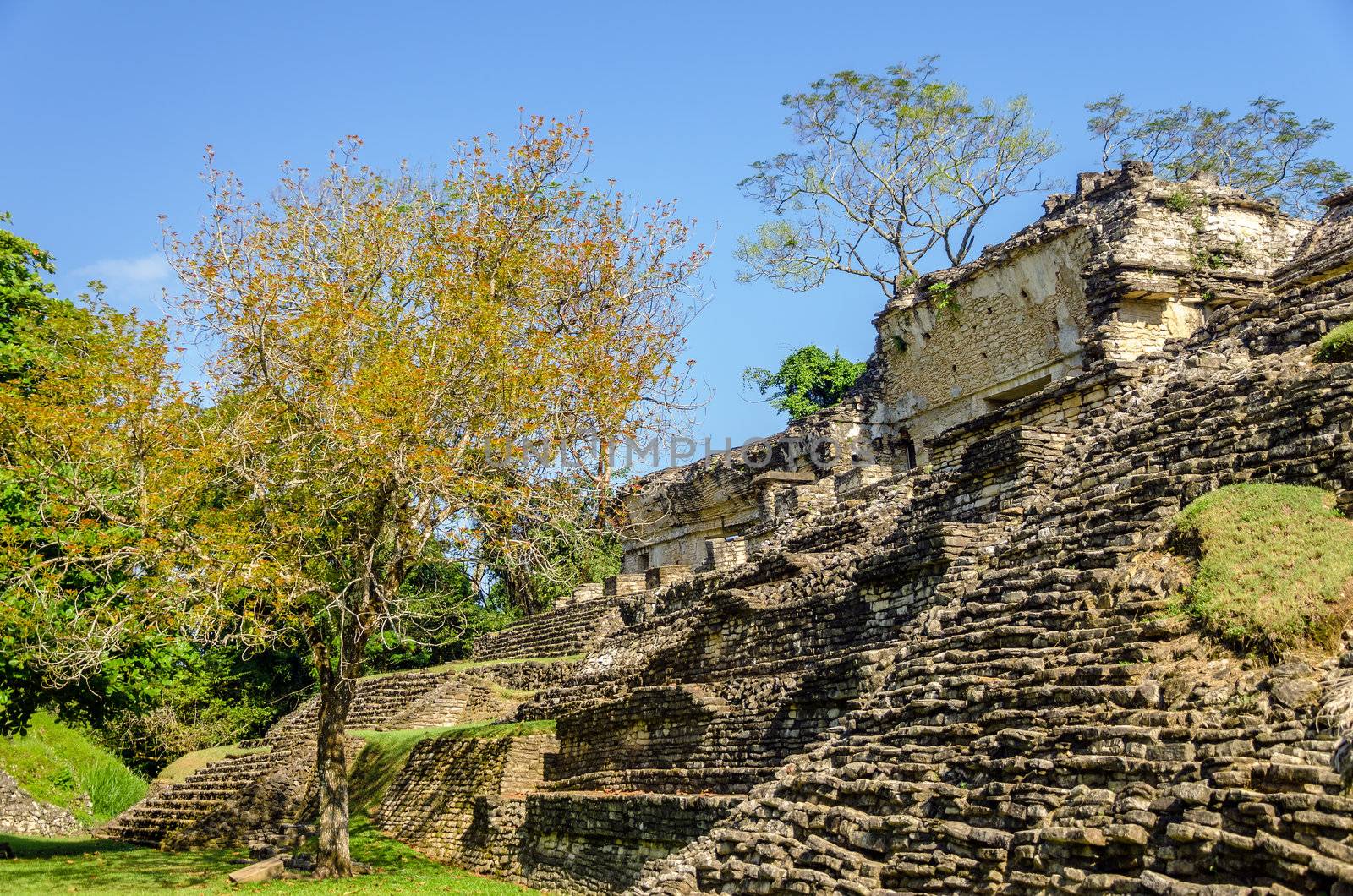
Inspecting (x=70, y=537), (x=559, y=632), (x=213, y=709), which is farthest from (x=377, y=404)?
(x=213, y=709)

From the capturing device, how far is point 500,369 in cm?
1219

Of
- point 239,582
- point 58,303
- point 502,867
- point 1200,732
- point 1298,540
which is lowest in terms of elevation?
point 502,867

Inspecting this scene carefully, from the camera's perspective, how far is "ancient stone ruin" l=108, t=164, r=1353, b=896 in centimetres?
518

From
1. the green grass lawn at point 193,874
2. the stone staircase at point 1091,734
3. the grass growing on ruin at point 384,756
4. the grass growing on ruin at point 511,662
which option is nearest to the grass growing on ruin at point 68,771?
the green grass lawn at point 193,874

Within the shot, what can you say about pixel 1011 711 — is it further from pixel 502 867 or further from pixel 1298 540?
pixel 502 867

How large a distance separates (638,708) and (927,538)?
384 cm

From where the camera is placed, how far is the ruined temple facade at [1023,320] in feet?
52.2

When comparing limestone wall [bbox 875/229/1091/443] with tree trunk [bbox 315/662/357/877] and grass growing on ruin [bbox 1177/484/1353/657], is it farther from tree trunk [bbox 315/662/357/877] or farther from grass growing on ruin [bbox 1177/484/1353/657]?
tree trunk [bbox 315/662/357/877]

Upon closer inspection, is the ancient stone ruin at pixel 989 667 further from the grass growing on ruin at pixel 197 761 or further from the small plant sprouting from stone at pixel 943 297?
the grass growing on ruin at pixel 197 761

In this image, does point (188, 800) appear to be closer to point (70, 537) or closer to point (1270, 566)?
point (70, 537)

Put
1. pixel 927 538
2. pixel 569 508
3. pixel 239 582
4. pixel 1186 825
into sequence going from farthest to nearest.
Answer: pixel 569 508 < pixel 239 582 < pixel 927 538 < pixel 1186 825

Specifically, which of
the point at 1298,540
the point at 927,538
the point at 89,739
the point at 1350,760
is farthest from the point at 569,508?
the point at 89,739

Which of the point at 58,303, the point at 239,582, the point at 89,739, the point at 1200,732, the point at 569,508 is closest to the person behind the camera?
the point at 1200,732

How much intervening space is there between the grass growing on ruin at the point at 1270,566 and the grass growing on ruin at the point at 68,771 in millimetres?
20127
